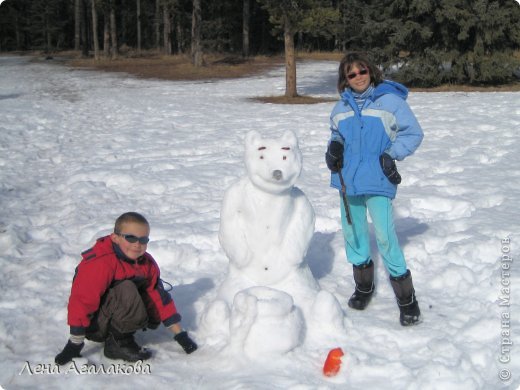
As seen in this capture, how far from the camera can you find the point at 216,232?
493 centimetres

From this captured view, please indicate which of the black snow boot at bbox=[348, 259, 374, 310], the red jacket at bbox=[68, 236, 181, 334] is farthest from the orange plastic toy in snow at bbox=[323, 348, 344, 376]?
the red jacket at bbox=[68, 236, 181, 334]

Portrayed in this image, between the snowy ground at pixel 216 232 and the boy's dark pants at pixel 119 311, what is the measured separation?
0.71ft

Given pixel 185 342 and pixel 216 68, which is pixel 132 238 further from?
pixel 216 68

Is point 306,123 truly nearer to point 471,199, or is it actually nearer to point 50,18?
point 471,199

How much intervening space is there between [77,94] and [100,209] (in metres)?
11.0

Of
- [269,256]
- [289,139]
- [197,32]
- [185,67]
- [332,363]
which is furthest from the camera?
[185,67]

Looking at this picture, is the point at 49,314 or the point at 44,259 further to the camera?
the point at 44,259

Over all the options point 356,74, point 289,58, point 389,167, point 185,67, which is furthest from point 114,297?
point 185,67

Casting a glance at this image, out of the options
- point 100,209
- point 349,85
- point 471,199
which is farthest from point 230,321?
point 471,199

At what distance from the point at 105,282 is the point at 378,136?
1846mm

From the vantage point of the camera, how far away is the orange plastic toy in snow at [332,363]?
9.04 feet

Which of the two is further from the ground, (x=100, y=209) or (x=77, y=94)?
(x=77, y=94)

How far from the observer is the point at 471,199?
5.64 meters

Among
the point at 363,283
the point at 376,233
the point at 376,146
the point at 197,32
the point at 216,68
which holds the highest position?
the point at 197,32
